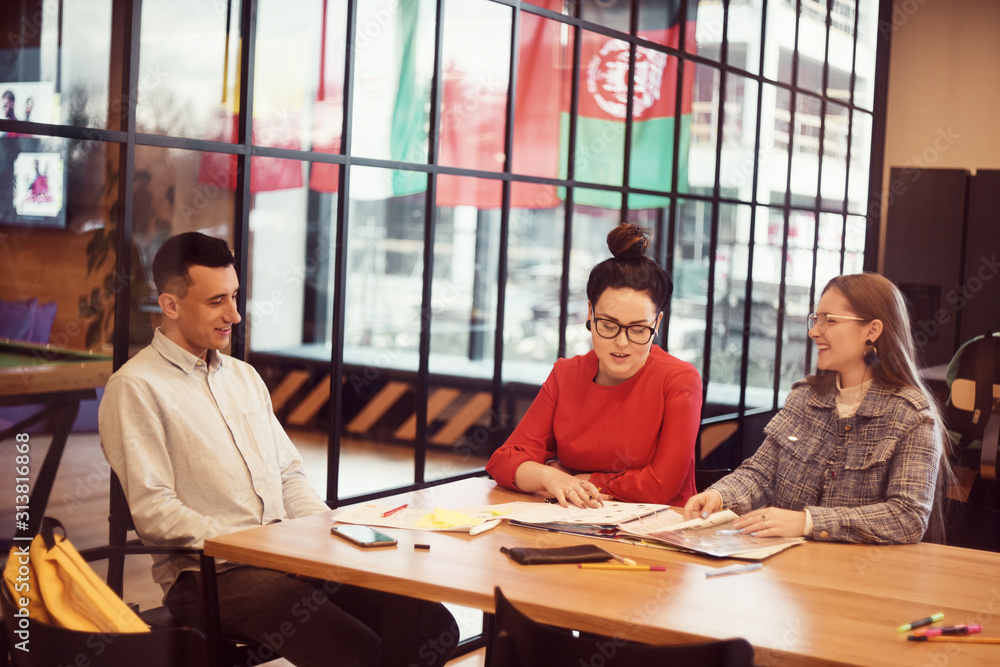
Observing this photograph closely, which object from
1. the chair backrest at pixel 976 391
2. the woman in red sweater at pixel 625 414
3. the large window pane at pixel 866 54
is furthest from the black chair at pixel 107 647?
the large window pane at pixel 866 54

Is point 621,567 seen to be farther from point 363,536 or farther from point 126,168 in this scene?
point 126,168

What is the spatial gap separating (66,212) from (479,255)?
2421 millimetres

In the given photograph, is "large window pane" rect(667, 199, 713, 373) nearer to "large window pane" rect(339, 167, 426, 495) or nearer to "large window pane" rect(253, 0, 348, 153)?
"large window pane" rect(339, 167, 426, 495)

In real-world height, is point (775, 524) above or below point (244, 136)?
below

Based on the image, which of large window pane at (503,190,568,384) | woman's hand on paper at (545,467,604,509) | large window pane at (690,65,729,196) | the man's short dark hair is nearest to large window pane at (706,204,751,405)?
large window pane at (690,65,729,196)

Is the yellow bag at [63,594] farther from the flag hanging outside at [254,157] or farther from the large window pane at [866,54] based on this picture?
the large window pane at [866,54]

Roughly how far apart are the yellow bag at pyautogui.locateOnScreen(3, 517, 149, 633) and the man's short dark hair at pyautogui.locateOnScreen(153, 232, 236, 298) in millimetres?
843

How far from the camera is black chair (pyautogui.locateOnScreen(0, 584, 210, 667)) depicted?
1.53 metres

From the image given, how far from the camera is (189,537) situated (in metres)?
2.16

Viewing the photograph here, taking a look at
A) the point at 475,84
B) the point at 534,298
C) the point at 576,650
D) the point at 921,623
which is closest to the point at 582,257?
the point at 534,298

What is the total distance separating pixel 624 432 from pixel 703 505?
37 cm

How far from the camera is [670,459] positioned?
2.47m

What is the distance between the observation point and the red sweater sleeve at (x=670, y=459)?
2438mm

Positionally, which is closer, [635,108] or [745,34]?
[635,108]
